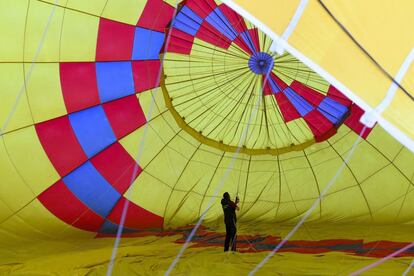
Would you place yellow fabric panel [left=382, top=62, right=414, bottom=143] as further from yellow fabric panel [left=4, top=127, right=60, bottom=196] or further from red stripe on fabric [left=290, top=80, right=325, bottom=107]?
yellow fabric panel [left=4, top=127, right=60, bottom=196]

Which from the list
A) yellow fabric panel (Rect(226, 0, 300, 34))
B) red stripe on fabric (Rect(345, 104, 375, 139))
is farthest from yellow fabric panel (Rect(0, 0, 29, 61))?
red stripe on fabric (Rect(345, 104, 375, 139))

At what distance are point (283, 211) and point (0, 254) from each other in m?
Answer: 2.54

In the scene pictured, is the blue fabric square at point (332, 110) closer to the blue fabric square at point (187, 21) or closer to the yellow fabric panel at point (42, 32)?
the blue fabric square at point (187, 21)

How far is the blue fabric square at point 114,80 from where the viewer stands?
4145 millimetres

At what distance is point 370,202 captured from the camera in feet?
16.0

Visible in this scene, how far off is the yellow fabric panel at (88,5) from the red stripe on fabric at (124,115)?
2.51 feet

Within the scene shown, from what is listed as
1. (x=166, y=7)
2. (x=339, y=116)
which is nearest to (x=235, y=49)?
(x=166, y=7)

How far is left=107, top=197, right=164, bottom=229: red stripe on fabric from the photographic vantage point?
4.66 m

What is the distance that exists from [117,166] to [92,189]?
29cm

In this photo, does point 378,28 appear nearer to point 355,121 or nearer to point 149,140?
point 355,121

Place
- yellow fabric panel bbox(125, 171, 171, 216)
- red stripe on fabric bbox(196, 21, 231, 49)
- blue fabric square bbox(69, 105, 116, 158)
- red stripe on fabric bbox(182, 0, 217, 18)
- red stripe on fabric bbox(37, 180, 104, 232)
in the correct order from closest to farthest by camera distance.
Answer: red stripe on fabric bbox(182, 0, 217, 18) < red stripe on fabric bbox(196, 21, 231, 49) < blue fabric square bbox(69, 105, 116, 158) < red stripe on fabric bbox(37, 180, 104, 232) < yellow fabric panel bbox(125, 171, 171, 216)

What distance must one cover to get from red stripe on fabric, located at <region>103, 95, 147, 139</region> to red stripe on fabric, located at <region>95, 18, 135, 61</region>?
396mm

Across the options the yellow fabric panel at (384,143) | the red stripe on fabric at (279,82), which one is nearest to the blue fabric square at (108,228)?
the red stripe on fabric at (279,82)

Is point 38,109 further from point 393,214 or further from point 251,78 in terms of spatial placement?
point 393,214
